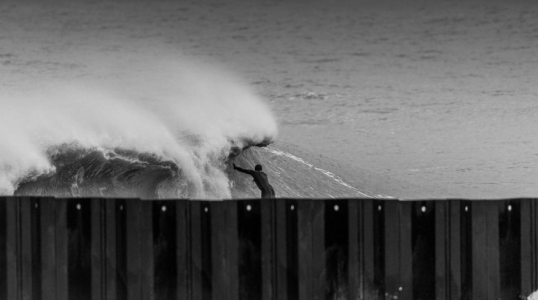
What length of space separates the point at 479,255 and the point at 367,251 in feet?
3.59

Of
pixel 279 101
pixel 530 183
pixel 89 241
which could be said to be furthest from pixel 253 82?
pixel 89 241

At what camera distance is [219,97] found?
3070cm

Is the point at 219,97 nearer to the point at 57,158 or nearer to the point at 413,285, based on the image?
the point at 57,158

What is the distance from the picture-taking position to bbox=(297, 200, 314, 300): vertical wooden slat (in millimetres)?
8688

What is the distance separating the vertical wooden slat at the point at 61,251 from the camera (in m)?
8.85

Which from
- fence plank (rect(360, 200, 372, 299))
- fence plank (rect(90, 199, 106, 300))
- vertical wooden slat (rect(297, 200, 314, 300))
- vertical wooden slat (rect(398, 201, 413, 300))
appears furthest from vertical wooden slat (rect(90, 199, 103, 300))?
vertical wooden slat (rect(398, 201, 413, 300))

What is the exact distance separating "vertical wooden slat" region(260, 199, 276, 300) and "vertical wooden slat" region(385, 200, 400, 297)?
3.42 ft

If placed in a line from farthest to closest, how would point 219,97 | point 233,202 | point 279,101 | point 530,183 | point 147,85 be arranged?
point 147,85, point 279,101, point 530,183, point 219,97, point 233,202

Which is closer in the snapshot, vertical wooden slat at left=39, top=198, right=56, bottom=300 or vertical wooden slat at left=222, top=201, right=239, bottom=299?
vertical wooden slat at left=222, top=201, right=239, bottom=299

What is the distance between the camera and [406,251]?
29.1 ft

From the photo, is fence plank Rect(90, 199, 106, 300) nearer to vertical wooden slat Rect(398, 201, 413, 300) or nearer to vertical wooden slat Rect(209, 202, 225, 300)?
vertical wooden slat Rect(209, 202, 225, 300)

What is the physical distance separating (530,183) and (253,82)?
100ft

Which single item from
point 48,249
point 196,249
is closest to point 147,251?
point 196,249

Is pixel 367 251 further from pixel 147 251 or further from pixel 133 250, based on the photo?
pixel 133 250
